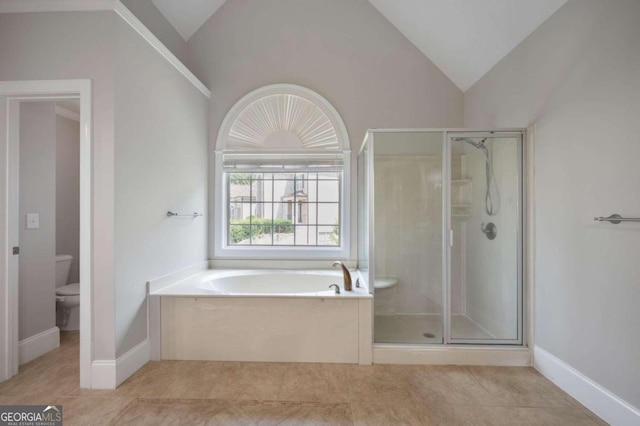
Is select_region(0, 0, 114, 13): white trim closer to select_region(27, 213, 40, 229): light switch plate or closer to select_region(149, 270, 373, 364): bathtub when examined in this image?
select_region(27, 213, 40, 229): light switch plate

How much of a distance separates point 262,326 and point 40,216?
1.99m

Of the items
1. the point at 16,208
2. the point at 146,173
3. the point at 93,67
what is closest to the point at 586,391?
the point at 146,173

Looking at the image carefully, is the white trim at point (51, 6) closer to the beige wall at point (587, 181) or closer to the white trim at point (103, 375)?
the white trim at point (103, 375)

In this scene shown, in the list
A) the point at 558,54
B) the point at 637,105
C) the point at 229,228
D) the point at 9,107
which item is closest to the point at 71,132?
the point at 9,107

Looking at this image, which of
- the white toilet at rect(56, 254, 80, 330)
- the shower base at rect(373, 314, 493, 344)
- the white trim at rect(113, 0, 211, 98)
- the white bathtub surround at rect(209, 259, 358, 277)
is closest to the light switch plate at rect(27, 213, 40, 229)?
the white toilet at rect(56, 254, 80, 330)

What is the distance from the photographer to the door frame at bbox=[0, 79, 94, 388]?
80.1 inches

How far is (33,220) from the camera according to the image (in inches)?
98.0

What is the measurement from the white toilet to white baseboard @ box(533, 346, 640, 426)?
3.90 meters

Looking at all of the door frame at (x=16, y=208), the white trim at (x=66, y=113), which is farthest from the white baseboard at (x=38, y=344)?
the white trim at (x=66, y=113)

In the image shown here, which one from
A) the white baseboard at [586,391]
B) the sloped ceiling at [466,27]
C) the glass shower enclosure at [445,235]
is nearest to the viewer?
the white baseboard at [586,391]

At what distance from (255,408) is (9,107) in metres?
2.53

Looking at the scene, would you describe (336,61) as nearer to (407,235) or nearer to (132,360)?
(407,235)

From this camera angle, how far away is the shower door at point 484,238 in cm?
248

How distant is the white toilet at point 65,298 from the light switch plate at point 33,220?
777 mm
